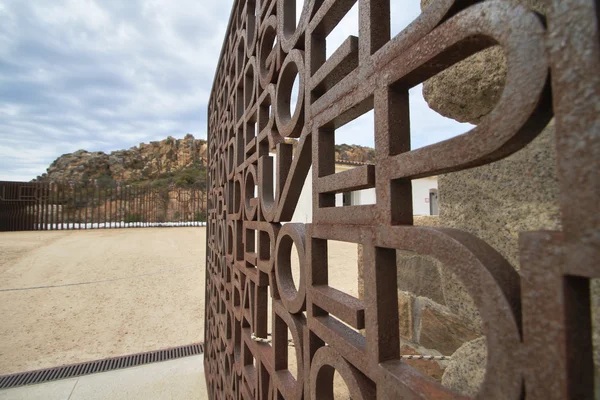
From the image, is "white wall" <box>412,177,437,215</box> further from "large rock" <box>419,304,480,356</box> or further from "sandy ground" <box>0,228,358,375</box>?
"large rock" <box>419,304,480,356</box>

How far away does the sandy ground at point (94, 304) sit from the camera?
8.40ft

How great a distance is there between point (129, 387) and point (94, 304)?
1.76 m

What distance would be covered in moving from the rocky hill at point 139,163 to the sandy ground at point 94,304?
1848cm

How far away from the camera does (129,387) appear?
200 cm

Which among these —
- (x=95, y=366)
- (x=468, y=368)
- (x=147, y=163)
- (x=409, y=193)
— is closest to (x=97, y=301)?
(x=95, y=366)

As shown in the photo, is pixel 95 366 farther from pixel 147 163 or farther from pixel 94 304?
pixel 147 163

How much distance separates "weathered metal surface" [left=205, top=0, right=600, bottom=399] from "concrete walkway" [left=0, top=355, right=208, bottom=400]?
1579 mm

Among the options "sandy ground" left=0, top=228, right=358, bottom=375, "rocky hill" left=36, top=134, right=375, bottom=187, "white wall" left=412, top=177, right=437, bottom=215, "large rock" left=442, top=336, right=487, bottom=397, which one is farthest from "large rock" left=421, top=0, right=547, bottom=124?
"rocky hill" left=36, top=134, right=375, bottom=187

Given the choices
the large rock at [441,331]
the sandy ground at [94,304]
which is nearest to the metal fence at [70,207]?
the sandy ground at [94,304]

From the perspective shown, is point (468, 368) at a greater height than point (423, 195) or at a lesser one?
lesser

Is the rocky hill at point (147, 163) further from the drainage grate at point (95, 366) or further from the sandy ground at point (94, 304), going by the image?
the drainage grate at point (95, 366)

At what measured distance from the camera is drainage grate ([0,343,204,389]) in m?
2.09

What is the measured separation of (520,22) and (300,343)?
530 millimetres

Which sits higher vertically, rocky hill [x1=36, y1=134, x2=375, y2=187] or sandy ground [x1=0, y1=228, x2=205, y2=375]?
rocky hill [x1=36, y1=134, x2=375, y2=187]
